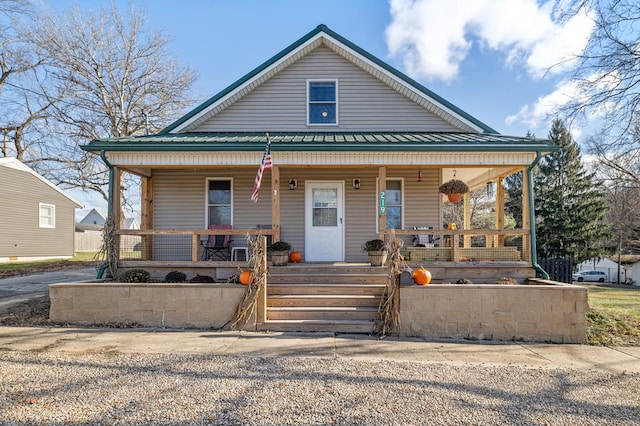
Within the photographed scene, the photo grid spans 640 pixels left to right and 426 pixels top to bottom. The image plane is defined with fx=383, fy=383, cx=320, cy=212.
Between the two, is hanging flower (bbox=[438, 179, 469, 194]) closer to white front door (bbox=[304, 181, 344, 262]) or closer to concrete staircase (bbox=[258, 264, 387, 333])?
white front door (bbox=[304, 181, 344, 262])

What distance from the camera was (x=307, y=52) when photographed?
1082 centimetres

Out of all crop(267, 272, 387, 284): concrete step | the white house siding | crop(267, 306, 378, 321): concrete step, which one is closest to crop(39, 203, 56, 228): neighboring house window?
the white house siding

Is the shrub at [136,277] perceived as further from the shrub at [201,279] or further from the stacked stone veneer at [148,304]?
the shrub at [201,279]

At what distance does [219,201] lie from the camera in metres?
10.5

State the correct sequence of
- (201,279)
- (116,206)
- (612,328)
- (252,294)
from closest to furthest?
1. (252,294)
2. (612,328)
3. (201,279)
4. (116,206)

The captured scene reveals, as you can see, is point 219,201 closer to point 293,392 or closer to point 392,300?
point 392,300

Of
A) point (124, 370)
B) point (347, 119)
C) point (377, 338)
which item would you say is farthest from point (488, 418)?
point (347, 119)

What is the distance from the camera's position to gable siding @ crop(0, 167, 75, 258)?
60.1 feet

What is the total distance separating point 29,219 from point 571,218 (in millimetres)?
34661

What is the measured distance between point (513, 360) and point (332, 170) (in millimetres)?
6457

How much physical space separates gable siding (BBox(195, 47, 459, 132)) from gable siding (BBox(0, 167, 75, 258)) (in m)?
14.2

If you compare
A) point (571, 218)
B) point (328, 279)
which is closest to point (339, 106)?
point (328, 279)

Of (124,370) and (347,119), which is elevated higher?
(347,119)

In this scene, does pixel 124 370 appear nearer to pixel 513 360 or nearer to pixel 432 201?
pixel 513 360
